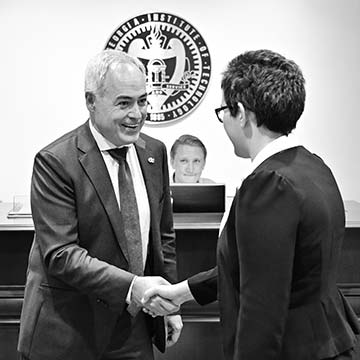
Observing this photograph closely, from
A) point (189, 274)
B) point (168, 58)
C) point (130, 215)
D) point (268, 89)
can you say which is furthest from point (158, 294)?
point (168, 58)

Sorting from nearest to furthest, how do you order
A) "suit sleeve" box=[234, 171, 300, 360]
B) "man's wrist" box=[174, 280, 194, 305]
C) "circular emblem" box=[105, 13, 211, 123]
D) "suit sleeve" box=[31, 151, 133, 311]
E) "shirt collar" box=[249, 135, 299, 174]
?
"suit sleeve" box=[234, 171, 300, 360], "shirt collar" box=[249, 135, 299, 174], "suit sleeve" box=[31, 151, 133, 311], "man's wrist" box=[174, 280, 194, 305], "circular emblem" box=[105, 13, 211, 123]

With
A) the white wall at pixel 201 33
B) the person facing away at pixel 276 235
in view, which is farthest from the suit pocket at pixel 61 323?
the white wall at pixel 201 33

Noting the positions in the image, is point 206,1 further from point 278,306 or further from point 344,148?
point 278,306

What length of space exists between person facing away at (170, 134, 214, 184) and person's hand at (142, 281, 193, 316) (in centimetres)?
254

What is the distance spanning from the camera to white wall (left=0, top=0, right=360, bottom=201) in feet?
17.2

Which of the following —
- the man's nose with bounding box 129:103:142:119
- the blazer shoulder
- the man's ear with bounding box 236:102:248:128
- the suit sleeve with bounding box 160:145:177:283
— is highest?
the man's ear with bounding box 236:102:248:128

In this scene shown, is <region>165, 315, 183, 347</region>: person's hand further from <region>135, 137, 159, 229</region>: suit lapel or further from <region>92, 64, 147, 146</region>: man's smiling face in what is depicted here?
<region>92, 64, 147, 146</region>: man's smiling face

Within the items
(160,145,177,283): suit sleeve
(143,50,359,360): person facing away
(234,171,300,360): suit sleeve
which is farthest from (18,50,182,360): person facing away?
(234,171,300,360): suit sleeve

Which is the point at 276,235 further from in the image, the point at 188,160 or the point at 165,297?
the point at 188,160

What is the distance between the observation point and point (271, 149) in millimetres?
1622

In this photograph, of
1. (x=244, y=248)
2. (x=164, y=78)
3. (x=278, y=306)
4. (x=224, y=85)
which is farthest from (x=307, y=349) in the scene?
(x=164, y=78)

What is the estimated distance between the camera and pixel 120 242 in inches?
79.6

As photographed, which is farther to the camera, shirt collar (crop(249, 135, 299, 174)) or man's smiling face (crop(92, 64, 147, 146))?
man's smiling face (crop(92, 64, 147, 146))

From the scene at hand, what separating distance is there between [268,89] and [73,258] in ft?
2.43
